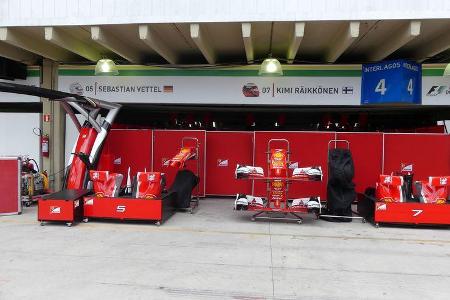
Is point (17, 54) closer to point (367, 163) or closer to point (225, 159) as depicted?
point (225, 159)

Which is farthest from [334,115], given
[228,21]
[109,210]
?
[109,210]

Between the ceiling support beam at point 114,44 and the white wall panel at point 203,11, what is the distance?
250mm

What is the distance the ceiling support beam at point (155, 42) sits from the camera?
823 cm

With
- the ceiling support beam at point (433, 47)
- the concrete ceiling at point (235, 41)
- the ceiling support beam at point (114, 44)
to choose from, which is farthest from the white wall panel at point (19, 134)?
the ceiling support beam at point (433, 47)

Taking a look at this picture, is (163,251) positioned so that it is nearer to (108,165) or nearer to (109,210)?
(109,210)

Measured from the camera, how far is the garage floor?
4277 millimetres

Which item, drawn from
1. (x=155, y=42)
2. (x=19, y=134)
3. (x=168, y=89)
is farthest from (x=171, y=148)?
(x=19, y=134)

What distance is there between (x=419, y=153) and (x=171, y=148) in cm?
621

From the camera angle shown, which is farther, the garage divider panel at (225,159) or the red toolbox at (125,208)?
the garage divider panel at (225,159)

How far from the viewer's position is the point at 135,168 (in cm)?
1081

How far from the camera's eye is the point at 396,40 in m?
8.71

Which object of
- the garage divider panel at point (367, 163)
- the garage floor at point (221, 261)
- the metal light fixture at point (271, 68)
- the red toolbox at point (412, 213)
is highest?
the metal light fixture at point (271, 68)

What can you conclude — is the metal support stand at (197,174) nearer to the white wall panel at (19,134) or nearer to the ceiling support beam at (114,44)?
the ceiling support beam at (114,44)

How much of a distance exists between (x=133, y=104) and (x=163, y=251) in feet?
20.3
